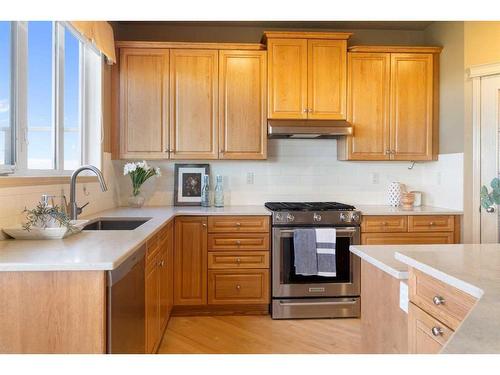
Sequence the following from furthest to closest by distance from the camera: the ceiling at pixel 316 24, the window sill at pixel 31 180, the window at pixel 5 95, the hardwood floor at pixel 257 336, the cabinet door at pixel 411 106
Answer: the ceiling at pixel 316 24 → the cabinet door at pixel 411 106 → the hardwood floor at pixel 257 336 → the window at pixel 5 95 → the window sill at pixel 31 180

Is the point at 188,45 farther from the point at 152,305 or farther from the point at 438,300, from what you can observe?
the point at 438,300

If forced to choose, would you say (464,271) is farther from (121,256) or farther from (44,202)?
(44,202)

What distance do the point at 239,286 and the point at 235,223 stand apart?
0.53 meters

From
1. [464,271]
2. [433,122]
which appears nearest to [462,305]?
[464,271]

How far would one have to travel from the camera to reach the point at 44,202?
196cm

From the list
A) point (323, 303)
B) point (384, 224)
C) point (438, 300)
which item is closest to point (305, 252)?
Result: point (323, 303)

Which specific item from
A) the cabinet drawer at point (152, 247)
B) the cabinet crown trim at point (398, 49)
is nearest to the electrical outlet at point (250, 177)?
the cabinet crown trim at point (398, 49)

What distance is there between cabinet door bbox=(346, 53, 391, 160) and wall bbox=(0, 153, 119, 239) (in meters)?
2.20

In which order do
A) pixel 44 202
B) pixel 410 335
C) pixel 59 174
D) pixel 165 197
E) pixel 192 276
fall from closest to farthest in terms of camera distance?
pixel 410 335 → pixel 44 202 → pixel 59 174 → pixel 192 276 → pixel 165 197

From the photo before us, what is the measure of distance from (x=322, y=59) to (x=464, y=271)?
2.80 meters

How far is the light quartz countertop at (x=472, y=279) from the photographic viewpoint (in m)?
0.67

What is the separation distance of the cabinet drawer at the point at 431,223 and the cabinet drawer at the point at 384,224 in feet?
0.20

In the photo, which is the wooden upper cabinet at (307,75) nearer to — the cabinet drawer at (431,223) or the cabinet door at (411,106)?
the cabinet door at (411,106)
